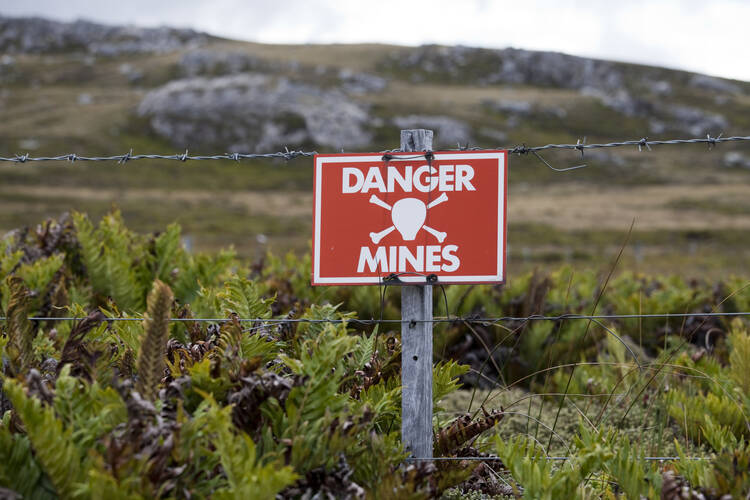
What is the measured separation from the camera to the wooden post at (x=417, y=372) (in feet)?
8.40

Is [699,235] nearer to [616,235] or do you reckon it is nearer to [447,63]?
[616,235]

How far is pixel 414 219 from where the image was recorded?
2.61 m

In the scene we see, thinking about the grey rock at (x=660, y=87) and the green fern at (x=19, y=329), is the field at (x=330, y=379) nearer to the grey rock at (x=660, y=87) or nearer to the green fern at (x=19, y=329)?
the green fern at (x=19, y=329)

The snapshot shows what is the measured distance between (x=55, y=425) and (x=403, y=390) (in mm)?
1184

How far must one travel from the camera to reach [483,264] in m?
2.58

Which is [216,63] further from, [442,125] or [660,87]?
[660,87]

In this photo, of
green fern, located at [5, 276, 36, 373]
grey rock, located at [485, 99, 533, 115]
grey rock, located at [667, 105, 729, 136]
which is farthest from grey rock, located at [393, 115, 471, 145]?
green fern, located at [5, 276, 36, 373]

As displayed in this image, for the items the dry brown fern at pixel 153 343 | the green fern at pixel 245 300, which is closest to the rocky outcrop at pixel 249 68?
the green fern at pixel 245 300

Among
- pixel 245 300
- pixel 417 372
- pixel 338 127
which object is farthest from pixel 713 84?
pixel 417 372

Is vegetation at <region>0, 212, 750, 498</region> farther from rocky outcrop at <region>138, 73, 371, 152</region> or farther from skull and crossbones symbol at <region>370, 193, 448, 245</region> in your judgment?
rocky outcrop at <region>138, 73, 371, 152</region>

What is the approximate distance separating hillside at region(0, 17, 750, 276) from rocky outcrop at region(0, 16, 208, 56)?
47 centimetres

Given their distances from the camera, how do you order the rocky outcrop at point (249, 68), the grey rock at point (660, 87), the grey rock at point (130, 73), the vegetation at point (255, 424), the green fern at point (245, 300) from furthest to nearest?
1. the grey rock at point (660, 87)
2. the rocky outcrop at point (249, 68)
3. the grey rock at point (130, 73)
4. the green fern at point (245, 300)
5. the vegetation at point (255, 424)

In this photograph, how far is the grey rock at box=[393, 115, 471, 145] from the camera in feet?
303

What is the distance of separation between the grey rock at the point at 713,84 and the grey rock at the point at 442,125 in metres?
63.8
